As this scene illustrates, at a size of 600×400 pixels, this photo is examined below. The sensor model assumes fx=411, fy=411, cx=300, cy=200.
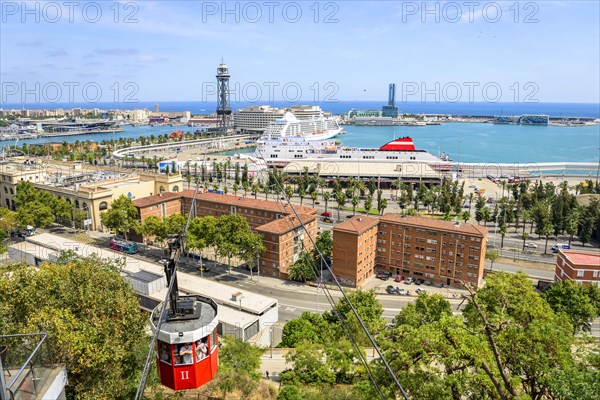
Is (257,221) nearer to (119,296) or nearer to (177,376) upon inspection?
(119,296)

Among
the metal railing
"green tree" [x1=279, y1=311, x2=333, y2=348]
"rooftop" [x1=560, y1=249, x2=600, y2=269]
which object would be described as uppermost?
the metal railing

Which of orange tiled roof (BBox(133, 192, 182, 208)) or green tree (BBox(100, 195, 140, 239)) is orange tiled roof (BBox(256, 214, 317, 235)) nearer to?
green tree (BBox(100, 195, 140, 239))

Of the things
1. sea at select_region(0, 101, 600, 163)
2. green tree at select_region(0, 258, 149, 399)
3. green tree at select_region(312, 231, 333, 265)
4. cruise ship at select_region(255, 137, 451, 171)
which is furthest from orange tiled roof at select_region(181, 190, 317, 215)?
sea at select_region(0, 101, 600, 163)

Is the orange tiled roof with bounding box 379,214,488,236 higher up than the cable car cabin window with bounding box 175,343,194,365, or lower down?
lower down

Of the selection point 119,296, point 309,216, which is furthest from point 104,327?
point 309,216

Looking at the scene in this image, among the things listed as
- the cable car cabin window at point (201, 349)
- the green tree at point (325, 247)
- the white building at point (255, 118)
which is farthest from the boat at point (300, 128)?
the cable car cabin window at point (201, 349)

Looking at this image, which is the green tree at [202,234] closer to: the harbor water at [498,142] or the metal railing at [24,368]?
the metal railing at [24,368]

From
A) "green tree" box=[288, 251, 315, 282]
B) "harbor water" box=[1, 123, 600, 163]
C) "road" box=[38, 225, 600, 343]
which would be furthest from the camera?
"harbor water" box=[1, 123, 600, 163]
